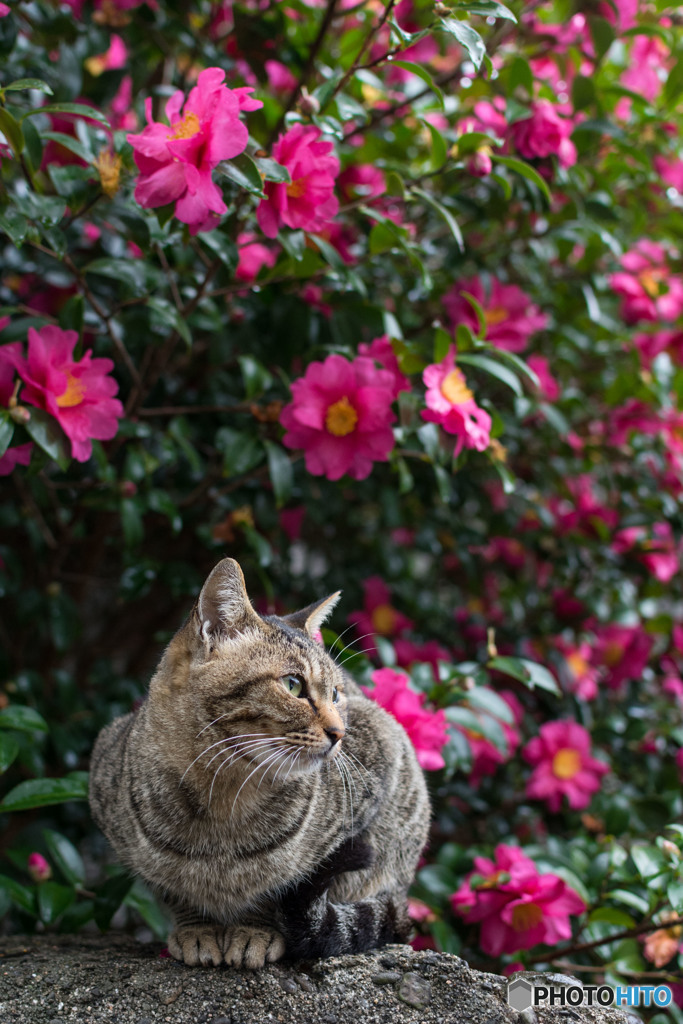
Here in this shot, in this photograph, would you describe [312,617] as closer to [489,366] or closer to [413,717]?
[413,717]

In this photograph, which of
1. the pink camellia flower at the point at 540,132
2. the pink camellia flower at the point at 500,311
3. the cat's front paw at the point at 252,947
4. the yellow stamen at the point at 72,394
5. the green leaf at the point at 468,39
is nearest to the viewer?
the cat's front paw at the point at 252,947

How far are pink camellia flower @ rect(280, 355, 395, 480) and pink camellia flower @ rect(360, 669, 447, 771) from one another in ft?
1.43

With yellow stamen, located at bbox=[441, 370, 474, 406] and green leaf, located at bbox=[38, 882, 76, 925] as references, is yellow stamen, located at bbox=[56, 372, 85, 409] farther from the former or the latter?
green leaf, located at bbox=[38, 882, 76, 925]

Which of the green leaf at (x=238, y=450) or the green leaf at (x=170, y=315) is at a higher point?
the green leaf at (x=170, y=315)

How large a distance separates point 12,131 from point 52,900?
1.46m

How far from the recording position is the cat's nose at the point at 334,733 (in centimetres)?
124

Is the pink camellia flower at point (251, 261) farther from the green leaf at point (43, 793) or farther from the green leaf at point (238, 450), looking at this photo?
the green leaf at point (43, 793)

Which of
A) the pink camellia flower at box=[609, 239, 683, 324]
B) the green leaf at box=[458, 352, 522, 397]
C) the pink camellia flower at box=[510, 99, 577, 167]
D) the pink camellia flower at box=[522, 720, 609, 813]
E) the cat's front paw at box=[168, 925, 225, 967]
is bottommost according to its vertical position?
the pink camellia flower at box=[522, 720, 609, 813]

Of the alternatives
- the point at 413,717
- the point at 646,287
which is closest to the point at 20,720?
the point at 413,717

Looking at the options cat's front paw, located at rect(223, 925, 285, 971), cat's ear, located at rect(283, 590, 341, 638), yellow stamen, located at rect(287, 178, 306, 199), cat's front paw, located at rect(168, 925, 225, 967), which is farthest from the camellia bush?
cat's front paw, located at rect(223, 925, 285, 971)

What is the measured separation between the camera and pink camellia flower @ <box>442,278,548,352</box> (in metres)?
2.12

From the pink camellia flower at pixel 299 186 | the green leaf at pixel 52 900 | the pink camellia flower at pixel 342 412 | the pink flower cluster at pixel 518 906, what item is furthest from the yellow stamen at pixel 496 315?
the green leaf at pixel 52 900

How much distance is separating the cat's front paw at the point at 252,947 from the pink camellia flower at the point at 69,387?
0.88 m

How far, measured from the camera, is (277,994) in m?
1.23
